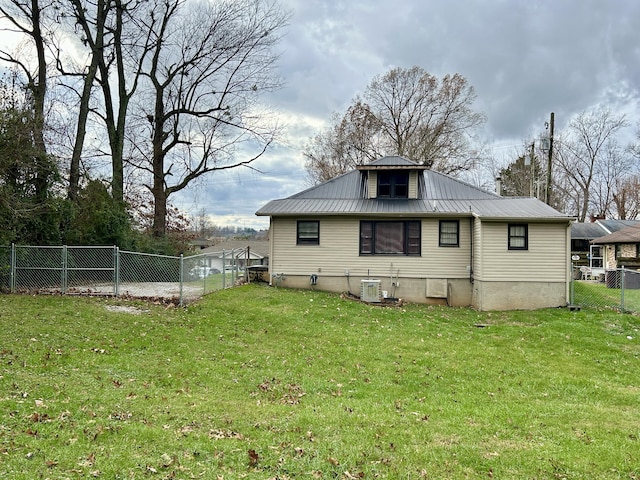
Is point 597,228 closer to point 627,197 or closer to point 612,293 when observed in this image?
point 627,197

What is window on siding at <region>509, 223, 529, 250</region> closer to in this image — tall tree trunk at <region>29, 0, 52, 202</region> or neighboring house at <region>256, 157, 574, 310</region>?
neighboring house at <region>256, 157, 574, 310</region>

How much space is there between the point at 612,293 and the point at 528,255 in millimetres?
6949

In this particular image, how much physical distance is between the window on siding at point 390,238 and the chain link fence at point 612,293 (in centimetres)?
514

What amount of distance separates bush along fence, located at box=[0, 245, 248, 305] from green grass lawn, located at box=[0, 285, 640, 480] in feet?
4.52

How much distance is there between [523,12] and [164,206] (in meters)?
→ 18.0

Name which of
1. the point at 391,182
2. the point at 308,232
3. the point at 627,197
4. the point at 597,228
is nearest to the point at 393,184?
the point at 391,182

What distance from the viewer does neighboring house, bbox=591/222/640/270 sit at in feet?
85.8

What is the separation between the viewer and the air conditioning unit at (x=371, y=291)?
14.5m

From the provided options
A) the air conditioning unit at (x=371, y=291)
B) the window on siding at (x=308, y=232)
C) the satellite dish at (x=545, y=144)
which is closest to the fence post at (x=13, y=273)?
the window on siding at (x=308, y=232)

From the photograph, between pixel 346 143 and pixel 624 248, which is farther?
pixel 346 143

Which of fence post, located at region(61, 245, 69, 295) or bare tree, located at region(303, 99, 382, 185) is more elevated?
bare tree, located at region(303, 99, 382, 185)

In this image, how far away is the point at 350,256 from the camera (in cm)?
1568

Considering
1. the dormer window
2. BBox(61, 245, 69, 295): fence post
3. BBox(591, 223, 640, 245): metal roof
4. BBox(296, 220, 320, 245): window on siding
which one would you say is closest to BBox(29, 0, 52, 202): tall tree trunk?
BBox(61, 245, 69, 295): fence post

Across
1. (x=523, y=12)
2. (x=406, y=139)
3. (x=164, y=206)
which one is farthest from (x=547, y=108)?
(x=164, y=206)
